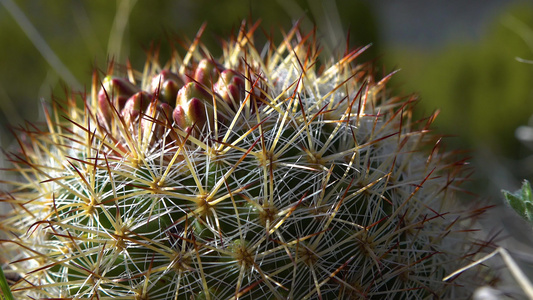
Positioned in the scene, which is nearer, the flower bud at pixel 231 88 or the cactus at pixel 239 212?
the cactus at pixel 239 212

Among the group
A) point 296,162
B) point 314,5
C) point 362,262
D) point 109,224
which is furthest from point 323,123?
point 314,5

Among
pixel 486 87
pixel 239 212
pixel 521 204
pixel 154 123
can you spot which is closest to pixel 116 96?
pixel 154 123

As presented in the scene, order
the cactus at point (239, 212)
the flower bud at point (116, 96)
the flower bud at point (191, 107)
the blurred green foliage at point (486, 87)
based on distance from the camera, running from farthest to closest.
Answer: the blurred green foliage at point (486, 87), the flower bud at point (116, 96), the flower bud at point (191, 107), the cactus at point (239, 212)

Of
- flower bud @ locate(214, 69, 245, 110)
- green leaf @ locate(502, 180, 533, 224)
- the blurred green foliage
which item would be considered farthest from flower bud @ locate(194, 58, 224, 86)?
the blurred green foliage

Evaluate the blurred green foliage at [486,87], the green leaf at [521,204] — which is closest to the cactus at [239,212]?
the green leaf at [521,204]

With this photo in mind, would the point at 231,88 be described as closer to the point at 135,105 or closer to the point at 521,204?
the point at 135,105

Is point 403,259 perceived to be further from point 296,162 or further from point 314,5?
point 314,5

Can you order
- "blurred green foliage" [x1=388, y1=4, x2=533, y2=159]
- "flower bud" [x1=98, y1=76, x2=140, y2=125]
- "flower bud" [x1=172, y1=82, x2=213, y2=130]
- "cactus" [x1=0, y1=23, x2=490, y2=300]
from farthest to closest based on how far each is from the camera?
"blurred green foliage" [x1=388, y1=4, x2=533, y2=159]
"flower bud" [x1=98, y1=76, x2=140, y2=125]
"flower bud" [x1=172, y1=82, x2=213, y2=130]
"cactus" [x1=0, y1=23, x2=490, y2=300]

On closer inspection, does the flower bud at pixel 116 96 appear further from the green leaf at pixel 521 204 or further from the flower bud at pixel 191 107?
the green leaf at pixel 521 204

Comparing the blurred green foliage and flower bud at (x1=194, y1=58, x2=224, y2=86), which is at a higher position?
flower bud at (x1=194, y1=58, x2=224, y2=86)

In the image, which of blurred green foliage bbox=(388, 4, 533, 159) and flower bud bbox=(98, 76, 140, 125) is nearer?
flower bud bbox=(98, 76, 140, 125)

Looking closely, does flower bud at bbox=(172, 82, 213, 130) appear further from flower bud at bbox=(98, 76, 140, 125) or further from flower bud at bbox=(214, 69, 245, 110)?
flower bud at bbox=(98, 76, 140, 125)
